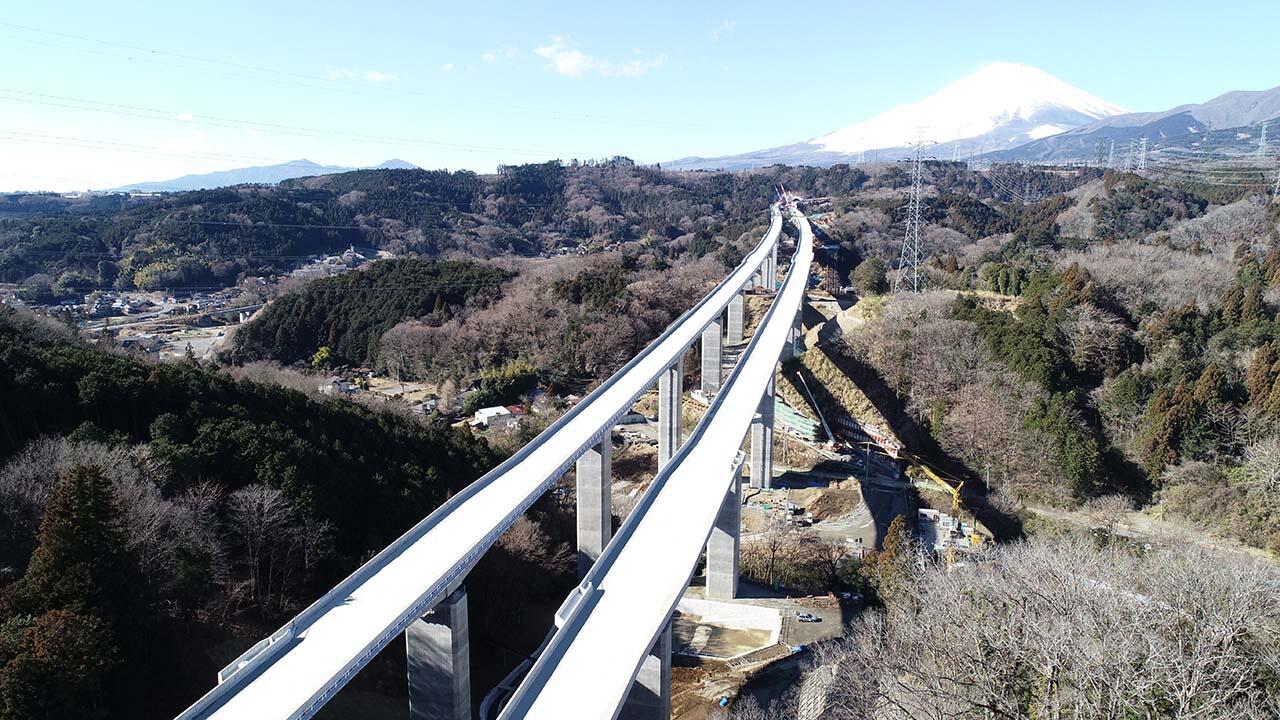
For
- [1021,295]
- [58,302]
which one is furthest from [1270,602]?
[58,302]

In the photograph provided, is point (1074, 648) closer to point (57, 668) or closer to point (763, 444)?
point (57, 668)

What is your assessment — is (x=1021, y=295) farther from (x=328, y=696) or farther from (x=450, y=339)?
(x=328, y=696)

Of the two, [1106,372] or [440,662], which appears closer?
[440,662]

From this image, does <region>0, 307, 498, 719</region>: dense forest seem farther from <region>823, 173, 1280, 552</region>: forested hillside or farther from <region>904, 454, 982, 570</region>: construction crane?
<region>823, 173, 1280, 552</region>: forested hillside

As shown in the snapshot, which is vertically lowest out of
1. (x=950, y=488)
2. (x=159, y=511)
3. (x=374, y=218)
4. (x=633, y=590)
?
(x=950, y=488)

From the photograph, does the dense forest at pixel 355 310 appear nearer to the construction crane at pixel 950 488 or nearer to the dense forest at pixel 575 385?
the dense forest at pixel 575 385

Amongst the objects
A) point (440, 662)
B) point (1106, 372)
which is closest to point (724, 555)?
point (440, 662)
